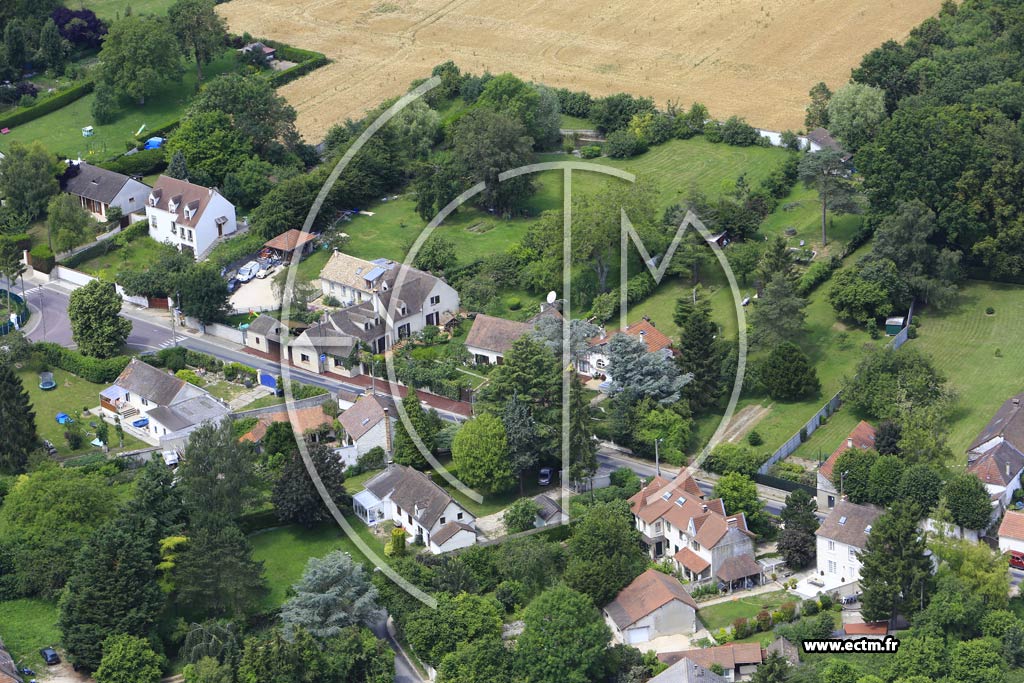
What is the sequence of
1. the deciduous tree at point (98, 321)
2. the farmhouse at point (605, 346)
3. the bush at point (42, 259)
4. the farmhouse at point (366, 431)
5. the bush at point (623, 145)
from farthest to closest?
the bush at point (623, 145) < the bush at point (42, 259) < the deciduous tree at point (98, 321) < the farmhouse at point (605, 346) < the farmhouse at point (366, 431)

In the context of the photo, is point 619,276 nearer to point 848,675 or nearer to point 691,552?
point 691,552

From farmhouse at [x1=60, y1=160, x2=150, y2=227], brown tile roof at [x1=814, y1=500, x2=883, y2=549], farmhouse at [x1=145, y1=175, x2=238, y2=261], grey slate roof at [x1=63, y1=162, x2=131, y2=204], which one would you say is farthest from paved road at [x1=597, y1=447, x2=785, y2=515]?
grey slate roof at [x1=63, y1=162, x2=131, y2=204]

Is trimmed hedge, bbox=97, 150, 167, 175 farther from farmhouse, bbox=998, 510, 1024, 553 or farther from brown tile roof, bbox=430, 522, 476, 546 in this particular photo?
farmhouse, bbox=998, 510, 1024, 553

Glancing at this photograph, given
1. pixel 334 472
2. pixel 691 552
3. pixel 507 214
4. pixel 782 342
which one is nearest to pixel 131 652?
pixel 334 472

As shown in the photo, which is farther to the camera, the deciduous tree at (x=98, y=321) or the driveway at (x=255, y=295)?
the driveway at (x=255, y=295)

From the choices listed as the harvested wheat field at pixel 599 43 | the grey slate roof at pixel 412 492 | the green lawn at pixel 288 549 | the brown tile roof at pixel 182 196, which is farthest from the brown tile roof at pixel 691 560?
the harvested wheat field at pixel 599 43

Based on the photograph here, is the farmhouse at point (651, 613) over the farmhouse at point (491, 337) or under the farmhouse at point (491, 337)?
under

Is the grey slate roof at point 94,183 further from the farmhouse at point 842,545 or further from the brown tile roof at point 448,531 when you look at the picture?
the farmhouse at point 842,545
